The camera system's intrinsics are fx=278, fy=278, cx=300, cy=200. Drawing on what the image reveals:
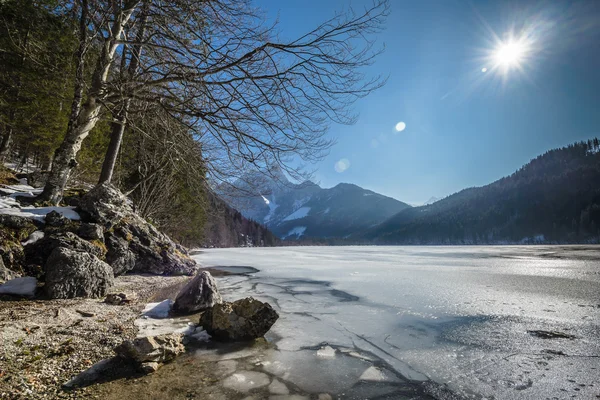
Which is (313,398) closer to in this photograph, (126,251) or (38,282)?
(38,282)

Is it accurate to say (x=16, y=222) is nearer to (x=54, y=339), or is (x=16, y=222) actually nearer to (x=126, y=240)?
(x=126, y=240)

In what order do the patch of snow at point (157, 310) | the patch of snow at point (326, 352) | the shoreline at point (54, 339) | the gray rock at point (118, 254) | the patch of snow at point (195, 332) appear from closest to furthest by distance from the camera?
the shoreline at point (54, 339) → the patch of snow at point (326, 352) → the patch of snow at point (195, 332) → the patch of snow at point (157, 310) → the gray rock at point (118, 254)

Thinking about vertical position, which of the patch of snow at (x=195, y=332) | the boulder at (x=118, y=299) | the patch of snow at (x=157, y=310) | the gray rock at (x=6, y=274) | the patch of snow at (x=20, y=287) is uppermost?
the gray rock at (x=6, y=274)

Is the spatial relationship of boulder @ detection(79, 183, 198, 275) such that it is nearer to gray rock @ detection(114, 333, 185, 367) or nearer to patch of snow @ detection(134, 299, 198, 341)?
patch of snow @ detection(134, 299, 198, 341)

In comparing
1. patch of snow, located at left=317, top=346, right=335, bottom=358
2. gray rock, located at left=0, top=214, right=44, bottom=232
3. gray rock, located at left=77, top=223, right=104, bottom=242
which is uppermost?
gray rock, located at left=0, top=214, right=44, bottom=232

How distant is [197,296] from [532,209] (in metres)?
154

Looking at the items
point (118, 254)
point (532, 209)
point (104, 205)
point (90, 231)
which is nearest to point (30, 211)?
point (90, 231)

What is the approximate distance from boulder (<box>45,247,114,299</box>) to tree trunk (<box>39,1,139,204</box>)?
2660 millimetres

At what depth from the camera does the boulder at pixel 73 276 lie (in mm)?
4031

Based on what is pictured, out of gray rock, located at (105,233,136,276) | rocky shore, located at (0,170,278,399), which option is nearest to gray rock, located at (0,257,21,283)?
rocky shore, located at (0,170,278,399)

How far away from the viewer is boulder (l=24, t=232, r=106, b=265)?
178 inches

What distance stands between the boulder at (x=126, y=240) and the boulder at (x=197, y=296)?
9.66 feet

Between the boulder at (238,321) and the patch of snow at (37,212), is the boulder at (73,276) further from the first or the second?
the boulder at (238,321)

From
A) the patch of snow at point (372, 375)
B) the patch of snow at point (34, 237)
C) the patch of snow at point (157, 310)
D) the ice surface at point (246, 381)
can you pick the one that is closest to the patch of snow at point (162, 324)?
the patch of snow at point (157, 310)
